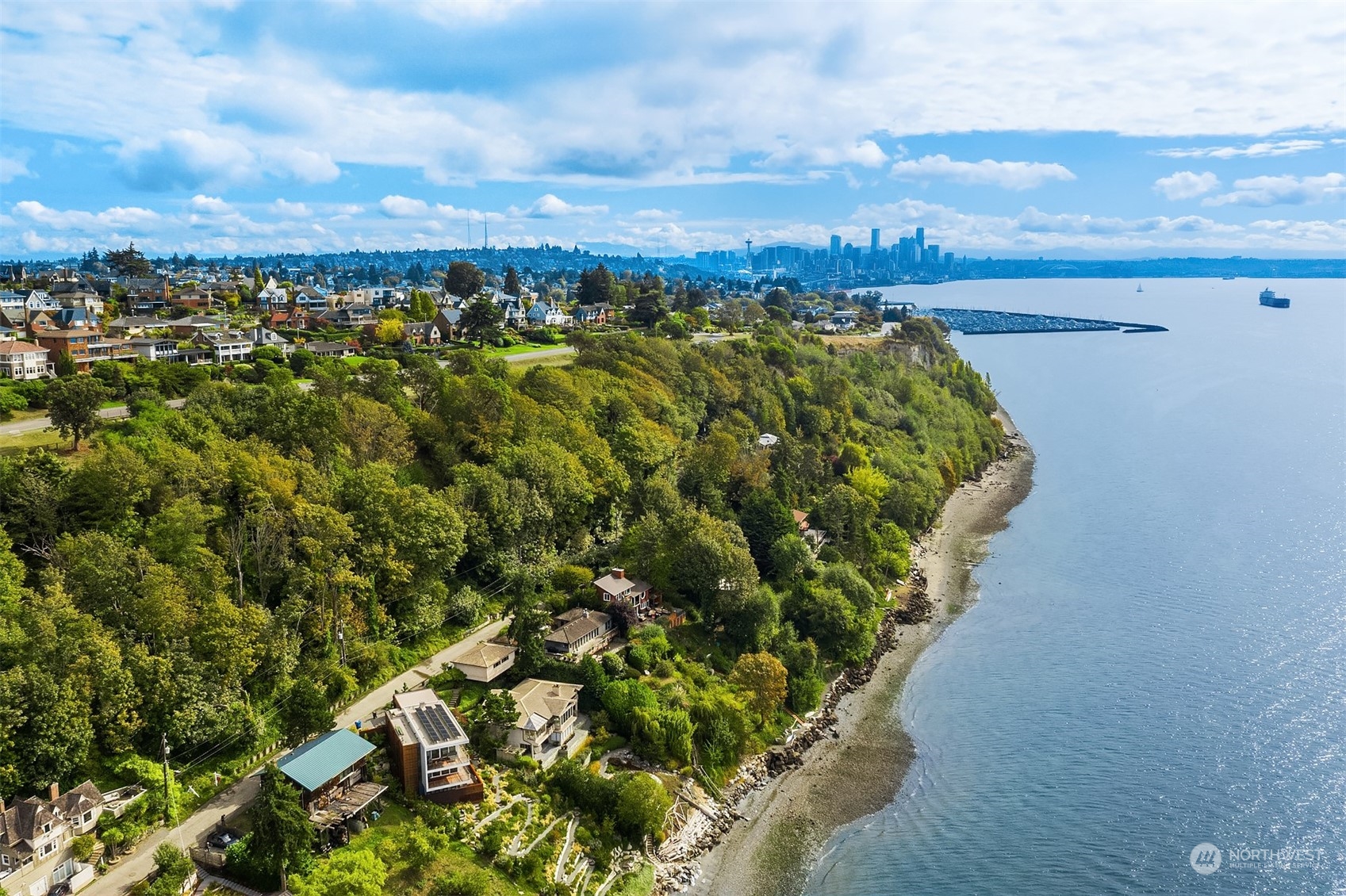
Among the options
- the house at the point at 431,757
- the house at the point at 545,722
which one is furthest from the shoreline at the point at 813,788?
the house at the point at 431,757

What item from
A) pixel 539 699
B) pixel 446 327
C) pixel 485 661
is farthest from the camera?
pixel 446 327

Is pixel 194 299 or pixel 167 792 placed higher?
pixel 194 299

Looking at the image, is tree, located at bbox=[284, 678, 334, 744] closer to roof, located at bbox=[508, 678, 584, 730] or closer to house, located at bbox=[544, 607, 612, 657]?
roof, located at bbox=[508, 678, 584, 730]

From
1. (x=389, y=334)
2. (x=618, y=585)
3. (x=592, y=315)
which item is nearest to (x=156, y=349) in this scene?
(x=389, y=334)

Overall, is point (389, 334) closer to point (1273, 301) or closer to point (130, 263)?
point (130, 263)

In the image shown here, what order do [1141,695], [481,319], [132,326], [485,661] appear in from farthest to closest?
[481,319] < [132,326] < [1141,695] < [485,661]

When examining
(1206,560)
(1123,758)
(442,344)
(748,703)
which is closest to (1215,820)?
(1123,758)

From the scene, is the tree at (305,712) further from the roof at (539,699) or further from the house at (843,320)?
the house at (843,320)
